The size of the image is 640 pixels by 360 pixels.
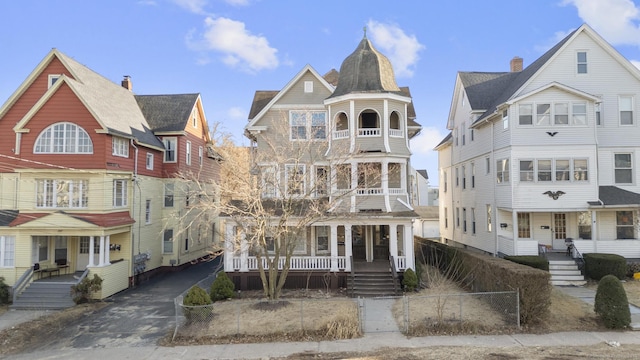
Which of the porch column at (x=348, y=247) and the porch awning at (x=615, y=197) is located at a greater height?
the porch awning at (x=615, y=197)

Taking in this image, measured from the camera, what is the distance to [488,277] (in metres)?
14.6

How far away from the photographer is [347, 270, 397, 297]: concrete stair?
16453 mm

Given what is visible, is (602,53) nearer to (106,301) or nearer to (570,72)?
(570,72)

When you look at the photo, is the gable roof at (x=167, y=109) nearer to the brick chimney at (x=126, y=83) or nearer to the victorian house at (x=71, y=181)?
the brick chimney at (x=126, y=83)

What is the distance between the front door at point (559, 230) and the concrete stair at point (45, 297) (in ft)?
82.7

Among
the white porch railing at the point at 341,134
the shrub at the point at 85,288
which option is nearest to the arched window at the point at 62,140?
the shrub at the point at 85,288

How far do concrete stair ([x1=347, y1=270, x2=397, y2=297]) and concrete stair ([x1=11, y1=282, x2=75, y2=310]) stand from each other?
508 inches

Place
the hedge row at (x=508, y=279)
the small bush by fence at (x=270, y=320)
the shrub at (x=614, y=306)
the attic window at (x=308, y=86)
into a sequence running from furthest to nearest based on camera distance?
the attic window at (x=308, y=86), the hedge row at (x=508, y=279), the small bush by fence at (x=270, y=320), the shrub at (x=614, y=306)

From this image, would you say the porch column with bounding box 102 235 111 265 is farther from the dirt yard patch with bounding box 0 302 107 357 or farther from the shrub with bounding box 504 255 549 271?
the shrub with bounding box 504 255 549 271

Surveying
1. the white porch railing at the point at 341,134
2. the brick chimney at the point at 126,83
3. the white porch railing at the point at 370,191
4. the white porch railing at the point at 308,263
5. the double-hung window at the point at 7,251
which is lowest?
the white porch railing at the point at 308,263

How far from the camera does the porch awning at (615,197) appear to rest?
1875 cm

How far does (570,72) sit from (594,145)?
4.40 meters

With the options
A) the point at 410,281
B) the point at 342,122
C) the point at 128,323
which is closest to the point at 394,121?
the point at 342,122

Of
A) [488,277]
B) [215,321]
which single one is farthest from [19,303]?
[488,277]
